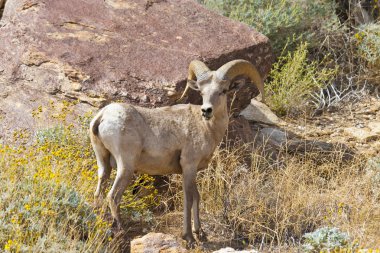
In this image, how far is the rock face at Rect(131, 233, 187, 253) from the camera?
6.48m

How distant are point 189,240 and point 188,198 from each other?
0.45m

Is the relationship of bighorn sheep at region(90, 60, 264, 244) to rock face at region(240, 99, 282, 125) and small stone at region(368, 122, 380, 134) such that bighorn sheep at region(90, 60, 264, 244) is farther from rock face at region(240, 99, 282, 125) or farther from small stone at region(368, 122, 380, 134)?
small stone at region(368, 122, 380, 134)

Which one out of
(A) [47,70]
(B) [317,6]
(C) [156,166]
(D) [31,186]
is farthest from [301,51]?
(D) [31,186]

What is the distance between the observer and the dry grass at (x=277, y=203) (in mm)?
7316

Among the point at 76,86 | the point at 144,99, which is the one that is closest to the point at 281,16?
the point at 144,99

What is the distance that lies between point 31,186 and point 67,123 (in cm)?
223

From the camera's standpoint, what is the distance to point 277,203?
25.1 feet

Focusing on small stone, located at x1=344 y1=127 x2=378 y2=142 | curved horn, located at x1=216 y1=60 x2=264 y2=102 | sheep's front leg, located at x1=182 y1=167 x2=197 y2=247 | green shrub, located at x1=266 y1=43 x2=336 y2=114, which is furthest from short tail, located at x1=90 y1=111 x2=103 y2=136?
small stone, located at x1=344 y1=127 x2=378 y2=142

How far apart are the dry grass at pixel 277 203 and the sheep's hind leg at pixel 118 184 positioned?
1449 mm

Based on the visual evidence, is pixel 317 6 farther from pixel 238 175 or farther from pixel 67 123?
pixel 67 123

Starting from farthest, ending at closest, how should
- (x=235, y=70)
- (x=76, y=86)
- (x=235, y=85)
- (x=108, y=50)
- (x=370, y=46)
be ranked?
(x=370, y=46) → (x=108, y=50) → (x=76, y=86) → (x=235, y=85) → (x=235, y=70)

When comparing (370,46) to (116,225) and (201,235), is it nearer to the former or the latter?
(201,235)

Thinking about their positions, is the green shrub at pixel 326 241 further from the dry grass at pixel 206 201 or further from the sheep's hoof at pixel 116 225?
the sheep's hoof at pixel 116 225

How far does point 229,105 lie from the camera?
366 inches
